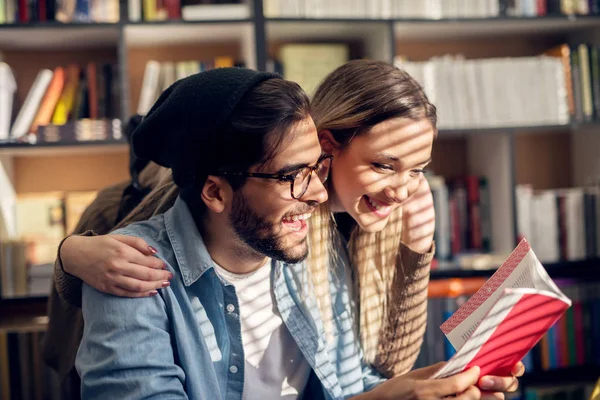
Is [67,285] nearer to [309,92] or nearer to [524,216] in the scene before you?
[309,92]

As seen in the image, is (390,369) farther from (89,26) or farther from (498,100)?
(89,26)

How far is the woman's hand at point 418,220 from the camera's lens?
1.53m

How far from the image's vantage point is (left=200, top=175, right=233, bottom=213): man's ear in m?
1.19

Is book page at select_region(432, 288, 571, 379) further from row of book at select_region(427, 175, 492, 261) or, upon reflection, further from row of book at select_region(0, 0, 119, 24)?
row of book at select_region(0, 0, 119, 24)

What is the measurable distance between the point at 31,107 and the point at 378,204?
1422 mm

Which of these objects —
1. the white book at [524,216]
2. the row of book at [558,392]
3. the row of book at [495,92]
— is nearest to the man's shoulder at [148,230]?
the row of book at [495,92]

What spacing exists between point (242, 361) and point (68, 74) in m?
1.50

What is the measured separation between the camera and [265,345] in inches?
50.9

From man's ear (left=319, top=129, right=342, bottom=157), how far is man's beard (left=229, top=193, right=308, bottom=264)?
0.27 metres

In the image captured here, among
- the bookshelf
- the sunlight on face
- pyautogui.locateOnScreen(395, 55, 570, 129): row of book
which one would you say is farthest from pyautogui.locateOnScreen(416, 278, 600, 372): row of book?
the sunlight on face

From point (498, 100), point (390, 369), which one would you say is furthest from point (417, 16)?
point (390, 369)

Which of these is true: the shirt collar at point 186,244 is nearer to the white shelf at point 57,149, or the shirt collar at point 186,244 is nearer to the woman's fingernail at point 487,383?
the woman's fingernail at point 487,383

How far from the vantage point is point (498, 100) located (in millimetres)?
2361

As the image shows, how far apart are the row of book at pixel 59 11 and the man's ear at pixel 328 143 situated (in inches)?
45.1
